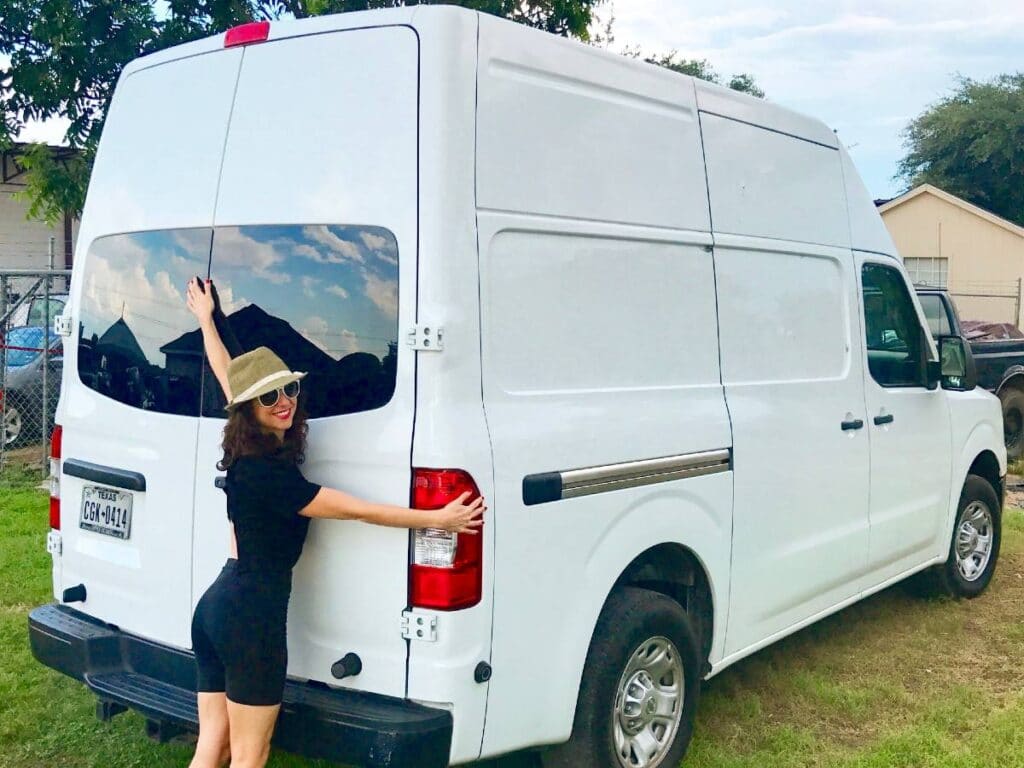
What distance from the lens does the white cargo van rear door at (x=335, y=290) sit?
3117 mm

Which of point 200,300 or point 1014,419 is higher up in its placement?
point 200,300

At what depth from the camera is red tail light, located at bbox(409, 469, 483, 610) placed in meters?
3.02

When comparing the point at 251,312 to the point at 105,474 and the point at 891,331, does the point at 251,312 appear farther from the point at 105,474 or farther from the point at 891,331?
the point at 891,331

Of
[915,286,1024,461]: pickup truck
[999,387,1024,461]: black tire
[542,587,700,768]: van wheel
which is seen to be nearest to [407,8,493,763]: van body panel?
[542,587,700,768]: van wheel

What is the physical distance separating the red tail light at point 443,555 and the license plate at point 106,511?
4.05 ft

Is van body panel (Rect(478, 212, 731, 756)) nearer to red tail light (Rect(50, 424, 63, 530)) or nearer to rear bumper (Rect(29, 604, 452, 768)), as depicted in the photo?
rear bumper (Rect(29, 604, 452, 768))

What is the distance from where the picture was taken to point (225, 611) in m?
3.11

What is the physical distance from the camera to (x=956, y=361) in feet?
18.5

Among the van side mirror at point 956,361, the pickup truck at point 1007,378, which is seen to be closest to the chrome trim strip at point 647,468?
the van side mirror at point 956,361

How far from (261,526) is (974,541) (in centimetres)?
492

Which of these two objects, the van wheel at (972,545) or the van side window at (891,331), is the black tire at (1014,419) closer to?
the van wheel at (972,545)

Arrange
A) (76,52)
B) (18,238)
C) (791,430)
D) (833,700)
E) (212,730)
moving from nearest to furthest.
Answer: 1. (212,730)
2. (791,430)
3. (833,700)
4. (76,52)
5. (18,238)

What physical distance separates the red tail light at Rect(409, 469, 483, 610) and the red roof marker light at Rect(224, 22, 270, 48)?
5.18 feet

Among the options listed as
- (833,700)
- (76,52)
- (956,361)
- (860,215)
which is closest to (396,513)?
(833,700)
